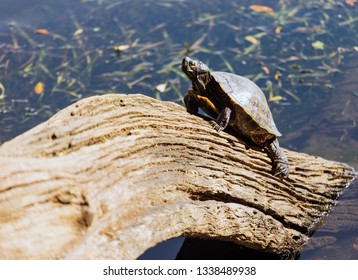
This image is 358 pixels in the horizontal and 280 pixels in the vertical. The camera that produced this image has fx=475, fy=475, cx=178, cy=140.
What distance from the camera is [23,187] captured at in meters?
2.53

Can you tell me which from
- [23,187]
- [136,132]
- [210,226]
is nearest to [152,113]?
[136,132]

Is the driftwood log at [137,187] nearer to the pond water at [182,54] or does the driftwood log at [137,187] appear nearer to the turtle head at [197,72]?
the turtle head at [197,72]

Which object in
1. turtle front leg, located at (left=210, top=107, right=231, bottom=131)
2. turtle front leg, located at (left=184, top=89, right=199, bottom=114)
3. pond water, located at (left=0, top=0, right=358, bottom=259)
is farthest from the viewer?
pond water, located at (left=0, top=0, right=358, bottom=259)

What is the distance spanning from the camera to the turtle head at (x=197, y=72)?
3.71m

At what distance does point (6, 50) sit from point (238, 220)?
4901 millimetres

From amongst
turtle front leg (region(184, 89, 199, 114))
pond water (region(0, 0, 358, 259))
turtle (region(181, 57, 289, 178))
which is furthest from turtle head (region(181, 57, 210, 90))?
pond water (region(0, 0, 358, 259))

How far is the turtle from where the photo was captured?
3727 millimetres

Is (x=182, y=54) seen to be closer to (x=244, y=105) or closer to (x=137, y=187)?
(x=244, y=105)

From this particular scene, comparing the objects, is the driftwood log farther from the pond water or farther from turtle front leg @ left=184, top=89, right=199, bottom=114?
the pond water

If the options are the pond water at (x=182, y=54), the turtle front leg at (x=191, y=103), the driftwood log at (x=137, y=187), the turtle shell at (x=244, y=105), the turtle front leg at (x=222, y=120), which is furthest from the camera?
the pond water at (x=182, y=54)

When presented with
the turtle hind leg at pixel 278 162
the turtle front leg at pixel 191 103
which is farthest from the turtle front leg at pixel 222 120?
the turtle hind leg at pixel 278 162

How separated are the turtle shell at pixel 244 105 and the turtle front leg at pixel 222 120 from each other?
101 mm

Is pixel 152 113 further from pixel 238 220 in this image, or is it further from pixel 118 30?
pixel 118 30

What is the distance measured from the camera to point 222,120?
12.0 ft
